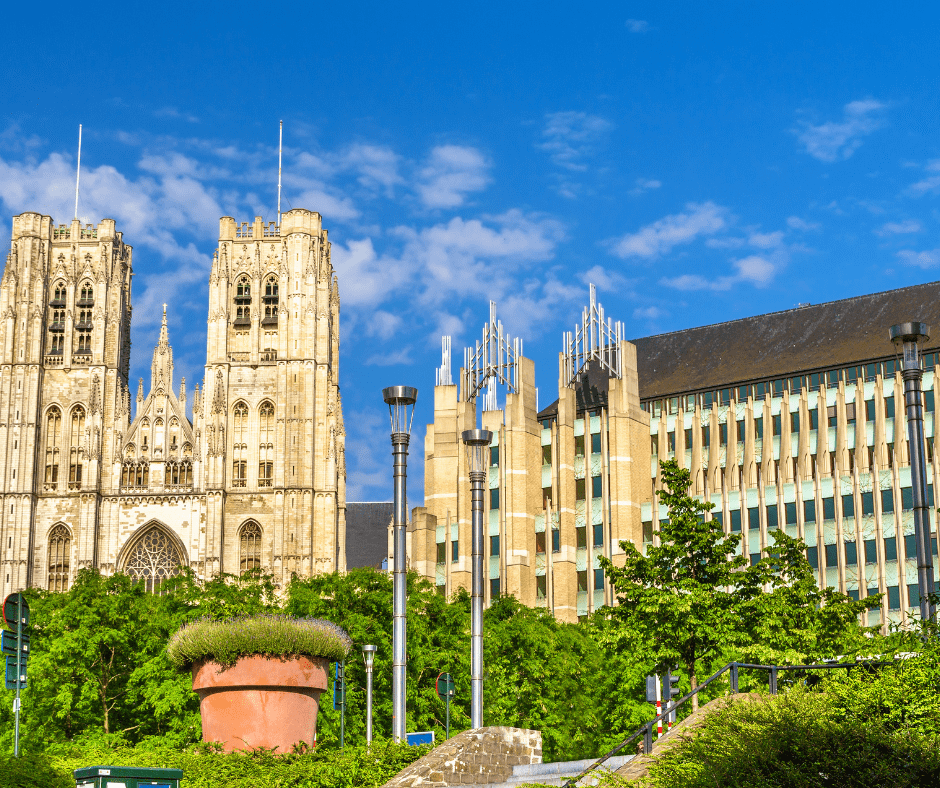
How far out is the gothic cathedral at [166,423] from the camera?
302ft

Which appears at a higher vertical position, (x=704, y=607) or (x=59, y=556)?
(x=59, y=556)

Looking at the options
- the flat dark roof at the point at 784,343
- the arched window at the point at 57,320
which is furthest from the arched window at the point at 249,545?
the flat dark roof at the point at 784,343

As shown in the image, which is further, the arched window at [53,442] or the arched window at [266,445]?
the arched window at [53,442]

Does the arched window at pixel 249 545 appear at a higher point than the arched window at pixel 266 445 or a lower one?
lower

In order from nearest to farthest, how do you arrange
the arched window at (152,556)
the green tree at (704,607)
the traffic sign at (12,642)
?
the traffic sign at (12,642), the green tree at (704,607), the arched window at (152,556)

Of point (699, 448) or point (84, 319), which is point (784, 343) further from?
point (84, 319)

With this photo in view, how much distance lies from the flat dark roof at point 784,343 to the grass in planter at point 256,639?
57.6 m

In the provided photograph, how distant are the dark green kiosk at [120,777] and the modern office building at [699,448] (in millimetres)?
57498

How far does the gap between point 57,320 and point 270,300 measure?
14.1 metres

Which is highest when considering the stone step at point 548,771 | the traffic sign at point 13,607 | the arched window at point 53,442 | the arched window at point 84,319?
the arched window at point 84,319

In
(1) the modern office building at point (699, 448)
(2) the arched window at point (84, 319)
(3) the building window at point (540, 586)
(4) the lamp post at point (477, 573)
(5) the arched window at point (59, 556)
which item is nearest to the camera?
(4) the lamp post at point (477, 573)

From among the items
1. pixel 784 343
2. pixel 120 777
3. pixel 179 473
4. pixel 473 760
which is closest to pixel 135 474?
pixel 179 473

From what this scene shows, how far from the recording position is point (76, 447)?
312 ft

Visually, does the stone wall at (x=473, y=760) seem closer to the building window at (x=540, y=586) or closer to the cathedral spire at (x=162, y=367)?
the building window at (x=540, y=586)
